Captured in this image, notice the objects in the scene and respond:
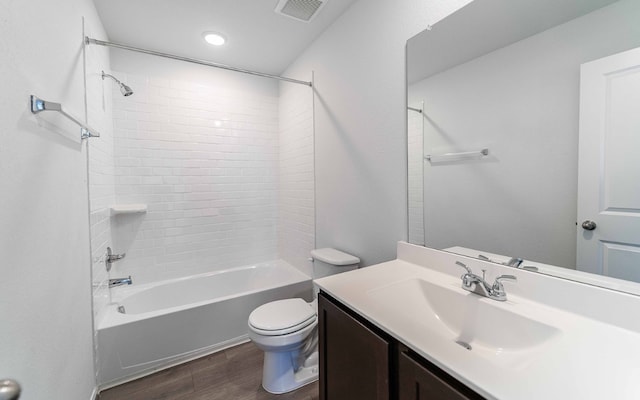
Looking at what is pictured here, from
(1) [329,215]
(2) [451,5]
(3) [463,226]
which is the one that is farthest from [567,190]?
(1) [329,215]

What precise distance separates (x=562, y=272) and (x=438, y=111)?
2.83 feet

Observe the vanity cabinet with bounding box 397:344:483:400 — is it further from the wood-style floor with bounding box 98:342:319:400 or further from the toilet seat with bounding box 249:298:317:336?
the wood-style floor with bounding box 98:342:319:400

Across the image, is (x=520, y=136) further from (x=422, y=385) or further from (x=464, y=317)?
(x=422, y=385)

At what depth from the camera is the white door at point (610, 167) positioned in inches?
30.6

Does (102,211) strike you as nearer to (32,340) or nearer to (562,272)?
(32,340)

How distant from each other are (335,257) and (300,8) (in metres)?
1.80

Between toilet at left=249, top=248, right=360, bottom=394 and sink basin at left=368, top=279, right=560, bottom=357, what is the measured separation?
28.6 inches

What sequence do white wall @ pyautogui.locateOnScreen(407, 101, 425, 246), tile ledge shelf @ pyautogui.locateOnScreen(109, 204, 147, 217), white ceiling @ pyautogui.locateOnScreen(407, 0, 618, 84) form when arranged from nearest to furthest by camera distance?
1. white ceiling @ pyautogui.locateOnScreen(407, 0, 618, 84)
2. white wall @ pyautogui.locateOnScreen(407, 101, 425, 246)
3. tile ledge shelf @ pyautogui.locateOnScreen(109, 204, 147, 217)

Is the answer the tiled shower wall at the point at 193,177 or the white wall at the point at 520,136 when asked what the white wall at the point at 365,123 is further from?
the tiled shower wall at the point at 193,177

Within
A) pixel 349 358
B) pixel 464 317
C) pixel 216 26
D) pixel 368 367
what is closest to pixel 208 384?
pixel 349 358

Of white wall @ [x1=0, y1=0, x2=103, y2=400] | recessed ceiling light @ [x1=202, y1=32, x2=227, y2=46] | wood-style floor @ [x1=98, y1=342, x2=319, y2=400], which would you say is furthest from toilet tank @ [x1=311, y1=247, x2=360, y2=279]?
recessed ceiling light @ [x1=202, y1=32, x2=227, y2=46]

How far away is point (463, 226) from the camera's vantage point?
1.24m

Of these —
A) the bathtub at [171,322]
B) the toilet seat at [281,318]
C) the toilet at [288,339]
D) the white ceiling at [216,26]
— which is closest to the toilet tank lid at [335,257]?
the toilet at [288,339]

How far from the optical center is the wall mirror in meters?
0.80
